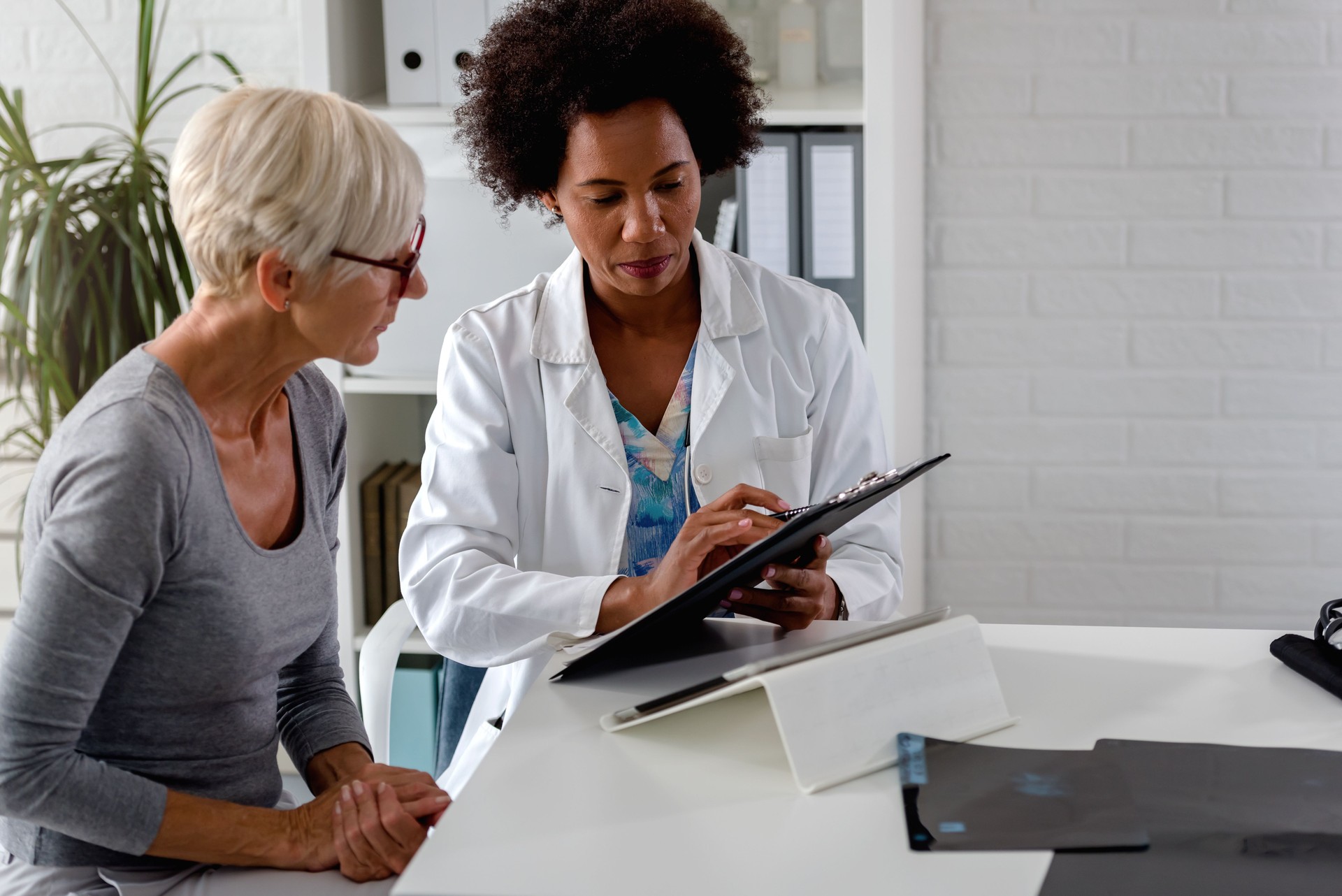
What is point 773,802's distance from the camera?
90 centimetres

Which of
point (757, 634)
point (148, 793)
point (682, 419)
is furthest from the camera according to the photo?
point (682, 419)

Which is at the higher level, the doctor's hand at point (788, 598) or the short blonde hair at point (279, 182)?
the short blonde hair at point (279, 182)

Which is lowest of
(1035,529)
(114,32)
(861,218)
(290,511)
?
(1035,529)

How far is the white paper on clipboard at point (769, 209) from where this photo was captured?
2.18 metres

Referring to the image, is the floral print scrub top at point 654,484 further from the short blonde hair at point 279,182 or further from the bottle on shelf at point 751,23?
the bottle on shelf at point 751,23

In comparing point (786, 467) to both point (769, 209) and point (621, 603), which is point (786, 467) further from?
point (769, 209)

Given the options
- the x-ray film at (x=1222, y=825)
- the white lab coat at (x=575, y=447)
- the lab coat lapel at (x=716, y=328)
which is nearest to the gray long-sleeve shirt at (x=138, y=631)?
the white lab coat at (x=575, y=447)

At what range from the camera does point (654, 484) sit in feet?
5.46

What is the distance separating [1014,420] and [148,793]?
1.90 m

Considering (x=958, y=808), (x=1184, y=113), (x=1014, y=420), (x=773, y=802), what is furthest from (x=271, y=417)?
(x=1184, y=113)

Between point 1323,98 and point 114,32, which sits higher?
point 114,32

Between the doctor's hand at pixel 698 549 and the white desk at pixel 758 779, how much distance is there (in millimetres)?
166

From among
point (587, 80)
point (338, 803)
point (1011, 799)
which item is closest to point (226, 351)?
point (338, 803)

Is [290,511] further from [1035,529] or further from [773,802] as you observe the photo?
[1035,529]
